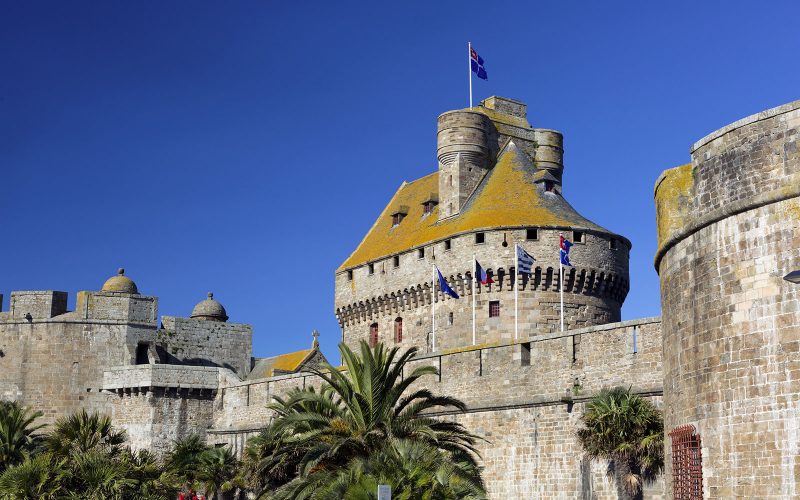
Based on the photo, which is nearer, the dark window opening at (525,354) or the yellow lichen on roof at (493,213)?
the dark window opening at (525,354)

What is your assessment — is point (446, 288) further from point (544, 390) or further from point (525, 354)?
point (544, 390)

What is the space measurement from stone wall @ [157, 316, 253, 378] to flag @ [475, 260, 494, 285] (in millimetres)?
11316

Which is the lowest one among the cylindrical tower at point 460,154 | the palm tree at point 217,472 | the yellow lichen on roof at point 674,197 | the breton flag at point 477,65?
the palm tree at point 217,472

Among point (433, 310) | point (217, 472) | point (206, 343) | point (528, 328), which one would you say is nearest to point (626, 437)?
point (217, 472)

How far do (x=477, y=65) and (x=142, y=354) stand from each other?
1674 cm

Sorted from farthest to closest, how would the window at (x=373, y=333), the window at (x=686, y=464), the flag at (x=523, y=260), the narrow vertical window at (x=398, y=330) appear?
1. the window at (x=373, y=333)
2. the narrow vertical window at (x=398, y=330)
3. the flag at (x=523, y=260)
4. the window at (x=686, y=464)

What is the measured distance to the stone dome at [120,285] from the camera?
152 feet

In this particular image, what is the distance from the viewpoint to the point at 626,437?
23.2m

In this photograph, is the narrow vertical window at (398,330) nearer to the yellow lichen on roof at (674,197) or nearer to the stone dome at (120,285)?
the stone dome at (120,285)

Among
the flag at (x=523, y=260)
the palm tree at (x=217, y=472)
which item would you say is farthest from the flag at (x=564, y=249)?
the palm tree at (x=217, y=472)

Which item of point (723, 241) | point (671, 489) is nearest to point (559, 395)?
point (671, 489)

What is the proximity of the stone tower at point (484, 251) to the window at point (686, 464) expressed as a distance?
22.9m

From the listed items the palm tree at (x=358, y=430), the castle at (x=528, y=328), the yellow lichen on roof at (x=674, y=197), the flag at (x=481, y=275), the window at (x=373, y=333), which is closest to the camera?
the castle at (x=528, y=328)

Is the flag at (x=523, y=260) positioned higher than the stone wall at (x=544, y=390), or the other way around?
the flag at (x=523, y=260)
